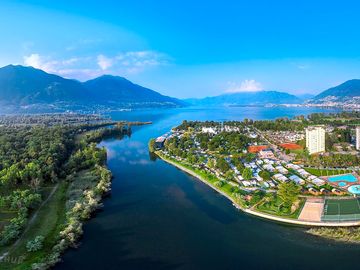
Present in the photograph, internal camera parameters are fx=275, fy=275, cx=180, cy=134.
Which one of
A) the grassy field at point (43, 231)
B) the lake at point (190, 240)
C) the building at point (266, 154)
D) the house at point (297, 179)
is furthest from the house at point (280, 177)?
the grassy field at point (43, 231)

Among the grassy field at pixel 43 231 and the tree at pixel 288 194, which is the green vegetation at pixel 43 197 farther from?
the tree at pixel 288 194

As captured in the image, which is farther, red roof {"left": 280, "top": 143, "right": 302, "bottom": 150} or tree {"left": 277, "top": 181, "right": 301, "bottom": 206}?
red roof {"left": 280, "top": 143, "right": 302, "bottom": 150}

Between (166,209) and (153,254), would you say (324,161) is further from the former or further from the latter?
(153,254)

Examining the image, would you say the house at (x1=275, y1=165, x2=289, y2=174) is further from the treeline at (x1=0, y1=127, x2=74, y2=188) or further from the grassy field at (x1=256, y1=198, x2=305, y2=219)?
the treeline at (x1=0, y1=127, x2=74, y2=188)

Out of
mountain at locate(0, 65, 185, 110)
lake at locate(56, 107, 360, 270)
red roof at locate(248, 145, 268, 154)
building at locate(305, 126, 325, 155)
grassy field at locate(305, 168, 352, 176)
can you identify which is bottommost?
lake at locate(56, 107, 360, 270)

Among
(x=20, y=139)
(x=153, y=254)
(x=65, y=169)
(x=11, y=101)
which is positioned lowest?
(x=153, y=254)

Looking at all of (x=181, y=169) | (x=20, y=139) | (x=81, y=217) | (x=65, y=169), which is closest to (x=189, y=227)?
(x=81, y=217)

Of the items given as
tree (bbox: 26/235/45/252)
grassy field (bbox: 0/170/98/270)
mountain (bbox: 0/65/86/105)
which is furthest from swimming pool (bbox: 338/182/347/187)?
mountain (bbox: 0/65/86/105)
